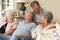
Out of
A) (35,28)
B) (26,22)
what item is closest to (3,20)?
(26,22)

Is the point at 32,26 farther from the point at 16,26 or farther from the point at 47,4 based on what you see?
the point at 47,4

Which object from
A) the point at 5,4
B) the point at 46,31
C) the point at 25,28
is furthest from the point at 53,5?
the point at 46,31

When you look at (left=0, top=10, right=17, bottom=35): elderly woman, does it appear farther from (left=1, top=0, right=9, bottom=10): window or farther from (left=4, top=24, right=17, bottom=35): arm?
(left=1, top=0, right=9, bottom=10): window

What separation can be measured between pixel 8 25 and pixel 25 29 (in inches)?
22.0

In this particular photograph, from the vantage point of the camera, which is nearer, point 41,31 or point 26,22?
point 41,31

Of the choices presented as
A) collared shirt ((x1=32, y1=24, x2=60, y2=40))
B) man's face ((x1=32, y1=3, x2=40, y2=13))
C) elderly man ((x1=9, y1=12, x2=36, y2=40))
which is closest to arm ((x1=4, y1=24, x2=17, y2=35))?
elderly man ((x1=9, y1=12, x2=36, y2=40))

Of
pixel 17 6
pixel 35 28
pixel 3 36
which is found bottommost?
pixel 3 36

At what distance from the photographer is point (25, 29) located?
3.34 m

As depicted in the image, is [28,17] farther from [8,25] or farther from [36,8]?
[8,25]

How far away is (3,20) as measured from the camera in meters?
3.93

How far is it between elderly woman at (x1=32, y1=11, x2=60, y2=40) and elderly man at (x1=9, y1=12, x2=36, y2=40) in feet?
0.66

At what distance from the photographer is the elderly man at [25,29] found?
127 inches

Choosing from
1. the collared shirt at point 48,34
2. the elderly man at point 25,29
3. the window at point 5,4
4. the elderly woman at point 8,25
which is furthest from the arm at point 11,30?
the window at point 5,4

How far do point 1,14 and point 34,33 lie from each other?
6.87 ft
